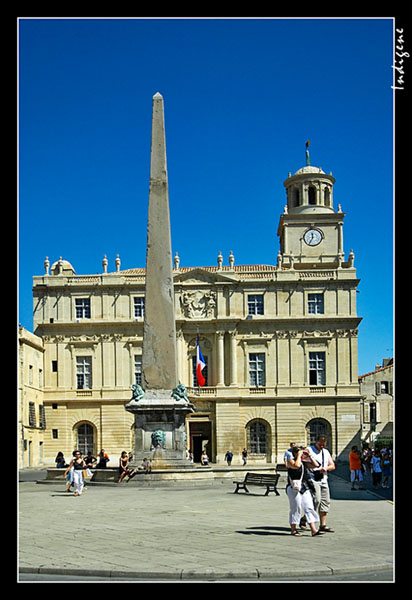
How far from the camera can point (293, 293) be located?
179 feet

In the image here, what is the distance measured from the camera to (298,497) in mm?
12422

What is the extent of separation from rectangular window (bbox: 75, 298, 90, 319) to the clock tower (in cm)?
1393

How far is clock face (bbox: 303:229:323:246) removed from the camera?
5919 cm

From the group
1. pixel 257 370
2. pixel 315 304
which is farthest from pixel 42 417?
pixel 315 304

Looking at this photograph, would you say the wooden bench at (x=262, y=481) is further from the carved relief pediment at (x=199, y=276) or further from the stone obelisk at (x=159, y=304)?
the carved relief pediment at (x=199, y=276)

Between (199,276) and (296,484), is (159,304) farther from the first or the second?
(199,276)

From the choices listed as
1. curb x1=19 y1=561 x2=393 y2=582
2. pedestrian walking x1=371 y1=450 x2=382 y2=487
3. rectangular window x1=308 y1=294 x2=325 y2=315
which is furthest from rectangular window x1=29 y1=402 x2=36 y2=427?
curb x1=19 y1=561 x2=393 y2=582

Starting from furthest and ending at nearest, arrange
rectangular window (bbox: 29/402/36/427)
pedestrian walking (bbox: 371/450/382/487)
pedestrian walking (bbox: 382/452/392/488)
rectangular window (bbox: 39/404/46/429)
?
rectangular window (bbox: 39/404/46/429), rectangular window (bbox: 29/402/36/427), pedestrian walking (bbox: 382/452/392/488), pedestrian walking (bbox: 371/450/382/487)

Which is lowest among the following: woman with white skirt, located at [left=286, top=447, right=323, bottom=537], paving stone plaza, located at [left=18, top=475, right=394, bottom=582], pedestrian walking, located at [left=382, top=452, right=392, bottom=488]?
pedestrian walking, located at [left=382, top=452, right=392, bottom=488]

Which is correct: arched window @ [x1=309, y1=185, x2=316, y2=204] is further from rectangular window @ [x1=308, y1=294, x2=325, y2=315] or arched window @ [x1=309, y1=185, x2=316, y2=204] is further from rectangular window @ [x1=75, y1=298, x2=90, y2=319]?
rectangular window @ [x1=75, y1=298, x2=90, y2=319]

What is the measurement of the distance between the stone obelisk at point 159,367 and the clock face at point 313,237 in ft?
112

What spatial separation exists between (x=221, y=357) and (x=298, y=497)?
4162cm
